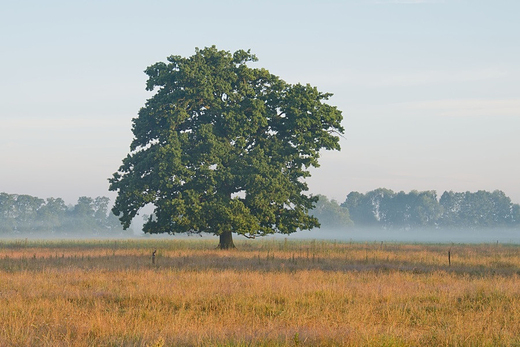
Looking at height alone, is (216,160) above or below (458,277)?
above

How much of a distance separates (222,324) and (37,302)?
550cm

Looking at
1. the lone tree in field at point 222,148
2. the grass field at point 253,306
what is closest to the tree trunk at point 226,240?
the lone tree in field at point 222,148

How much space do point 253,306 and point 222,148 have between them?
1029 inches

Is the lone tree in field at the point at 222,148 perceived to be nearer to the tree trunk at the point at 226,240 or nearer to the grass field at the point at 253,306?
the tree trunk at the point at 226,240

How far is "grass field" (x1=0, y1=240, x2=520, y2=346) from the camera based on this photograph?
11.3 meters

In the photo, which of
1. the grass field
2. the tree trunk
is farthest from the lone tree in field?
the grass field

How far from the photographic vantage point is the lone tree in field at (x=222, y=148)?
39.7 m

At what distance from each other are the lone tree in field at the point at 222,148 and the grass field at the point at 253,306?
13661 mm

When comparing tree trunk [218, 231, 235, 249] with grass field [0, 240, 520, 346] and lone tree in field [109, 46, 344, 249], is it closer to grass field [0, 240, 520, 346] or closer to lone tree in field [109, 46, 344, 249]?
lone tree in field [109, 46, 344, 249]

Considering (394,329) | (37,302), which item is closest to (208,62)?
(37,302)

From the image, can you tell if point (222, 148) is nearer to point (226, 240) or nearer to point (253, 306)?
point (226, 240)

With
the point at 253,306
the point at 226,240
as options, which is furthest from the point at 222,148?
the point at 253,306

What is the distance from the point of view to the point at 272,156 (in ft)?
138

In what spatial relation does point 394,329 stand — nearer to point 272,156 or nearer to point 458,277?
point 458,277
